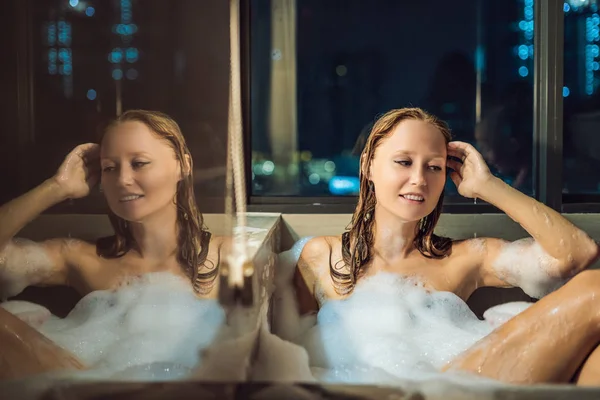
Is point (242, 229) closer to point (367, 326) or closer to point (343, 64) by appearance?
point (367, 326)

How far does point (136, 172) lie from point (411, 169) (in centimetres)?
85

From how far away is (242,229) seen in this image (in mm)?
1634

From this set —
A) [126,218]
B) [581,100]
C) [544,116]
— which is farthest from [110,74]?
[581,100]

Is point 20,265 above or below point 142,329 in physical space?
above

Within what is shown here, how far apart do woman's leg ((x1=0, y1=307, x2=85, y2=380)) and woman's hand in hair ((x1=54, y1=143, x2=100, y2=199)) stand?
0.30 meters

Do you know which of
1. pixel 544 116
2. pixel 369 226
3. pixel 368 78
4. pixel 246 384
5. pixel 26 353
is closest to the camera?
pixel 246 384

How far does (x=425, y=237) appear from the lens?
Result: 1883 millimetres

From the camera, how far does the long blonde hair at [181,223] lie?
134 centimetres

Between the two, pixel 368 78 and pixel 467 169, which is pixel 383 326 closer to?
pixel 467 169

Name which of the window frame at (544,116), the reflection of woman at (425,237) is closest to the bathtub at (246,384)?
the reflection of woman at (425,237)

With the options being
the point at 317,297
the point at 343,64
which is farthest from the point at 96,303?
the point at 343,64

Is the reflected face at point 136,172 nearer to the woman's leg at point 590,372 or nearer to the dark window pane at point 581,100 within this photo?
the woman's leg at point 590,372

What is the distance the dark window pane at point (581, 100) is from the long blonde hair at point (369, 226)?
2.11 feet

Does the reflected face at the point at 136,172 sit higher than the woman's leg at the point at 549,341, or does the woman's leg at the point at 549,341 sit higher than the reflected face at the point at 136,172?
the reflected face at the point at 136,172
